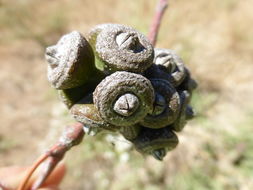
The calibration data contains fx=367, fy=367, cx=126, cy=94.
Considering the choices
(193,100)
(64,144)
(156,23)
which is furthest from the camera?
(193,100)

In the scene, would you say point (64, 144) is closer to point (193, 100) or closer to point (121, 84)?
point (121, 84)

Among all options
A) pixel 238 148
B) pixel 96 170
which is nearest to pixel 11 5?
pixel 96 170

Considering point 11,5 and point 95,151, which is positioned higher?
point 11,5

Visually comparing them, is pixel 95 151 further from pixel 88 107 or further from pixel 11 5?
pixel 11 5

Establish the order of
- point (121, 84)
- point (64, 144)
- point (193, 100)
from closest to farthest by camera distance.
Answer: point (121, 84) < point (64, 144) < point (193, 100)

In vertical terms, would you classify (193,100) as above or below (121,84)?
below

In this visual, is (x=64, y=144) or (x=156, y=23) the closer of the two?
(x=64, y=144)

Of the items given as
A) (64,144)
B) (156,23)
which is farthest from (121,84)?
(156,23)
